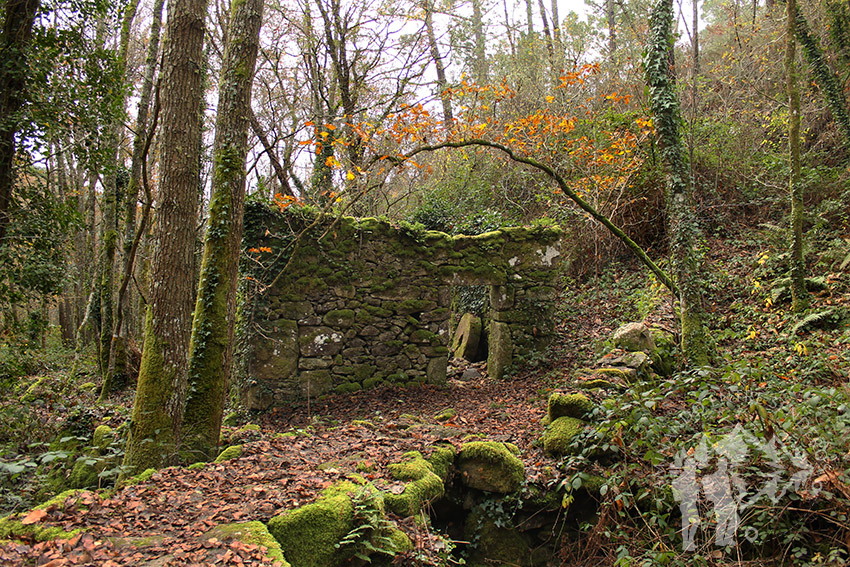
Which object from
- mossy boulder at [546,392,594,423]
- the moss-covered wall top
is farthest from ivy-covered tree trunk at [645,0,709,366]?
the moss-covered wall top

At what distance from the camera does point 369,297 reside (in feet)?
24.0

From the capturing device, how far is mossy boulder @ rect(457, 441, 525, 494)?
12.7 ft

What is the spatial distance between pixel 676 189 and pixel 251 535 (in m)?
5.98

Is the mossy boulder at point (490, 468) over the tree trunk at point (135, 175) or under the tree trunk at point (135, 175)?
under

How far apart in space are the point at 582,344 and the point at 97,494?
6949 millimetres

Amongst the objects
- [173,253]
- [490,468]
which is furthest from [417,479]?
[173,253]

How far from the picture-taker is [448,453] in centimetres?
400

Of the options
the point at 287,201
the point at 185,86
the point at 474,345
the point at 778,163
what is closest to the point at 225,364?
the point at 185,86

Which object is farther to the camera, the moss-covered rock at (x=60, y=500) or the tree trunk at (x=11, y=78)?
the tree trunk at (x=11, y=78)

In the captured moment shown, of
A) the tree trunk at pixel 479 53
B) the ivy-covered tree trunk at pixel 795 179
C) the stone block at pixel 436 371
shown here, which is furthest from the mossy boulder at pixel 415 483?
the tree trunk at pixel 479 53

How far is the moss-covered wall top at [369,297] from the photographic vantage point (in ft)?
21.7

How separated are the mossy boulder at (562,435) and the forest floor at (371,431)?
5.1 inches

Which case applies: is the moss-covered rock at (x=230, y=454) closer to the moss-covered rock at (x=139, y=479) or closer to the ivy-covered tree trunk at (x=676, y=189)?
the moss-covered rock at (x=139, y=479)

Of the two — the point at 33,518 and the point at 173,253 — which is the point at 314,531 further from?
the point at 173,253
